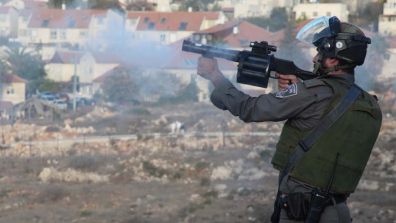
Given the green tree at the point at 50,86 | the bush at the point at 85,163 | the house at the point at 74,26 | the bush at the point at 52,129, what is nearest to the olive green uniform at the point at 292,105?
the bush at the point at 85,163

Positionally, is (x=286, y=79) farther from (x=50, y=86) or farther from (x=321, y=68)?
(x=50, y=86)

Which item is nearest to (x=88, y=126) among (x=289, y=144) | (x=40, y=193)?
(x=40, y=193)

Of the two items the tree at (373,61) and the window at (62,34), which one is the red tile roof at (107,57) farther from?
the tree at (373,61)

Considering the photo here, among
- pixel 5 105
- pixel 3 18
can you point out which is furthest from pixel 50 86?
pixel 3 18

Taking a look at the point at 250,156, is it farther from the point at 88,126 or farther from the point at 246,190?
the point at 88,126

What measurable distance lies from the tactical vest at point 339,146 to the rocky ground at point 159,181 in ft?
24.0

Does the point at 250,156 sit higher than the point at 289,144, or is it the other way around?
the point at 289,144

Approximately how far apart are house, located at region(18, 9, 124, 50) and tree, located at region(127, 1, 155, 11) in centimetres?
117

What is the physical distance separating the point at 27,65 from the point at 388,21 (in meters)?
19.3

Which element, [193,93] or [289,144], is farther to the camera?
[193,93]

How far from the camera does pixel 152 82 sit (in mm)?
33719

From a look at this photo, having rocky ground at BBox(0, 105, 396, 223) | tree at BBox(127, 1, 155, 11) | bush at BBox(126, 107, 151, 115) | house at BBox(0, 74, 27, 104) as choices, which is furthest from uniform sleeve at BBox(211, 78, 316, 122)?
house at BBox(0, 74, 27, 104)

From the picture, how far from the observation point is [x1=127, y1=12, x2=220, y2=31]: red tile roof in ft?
99.9

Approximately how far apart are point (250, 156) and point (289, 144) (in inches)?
665
